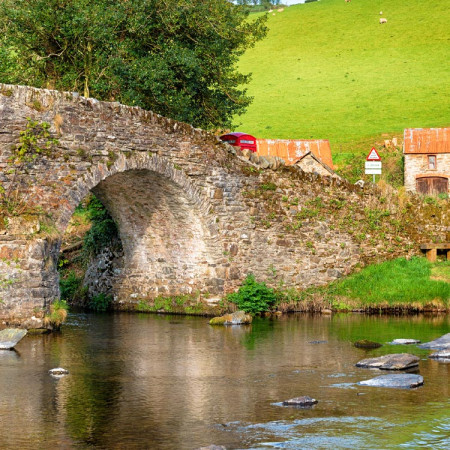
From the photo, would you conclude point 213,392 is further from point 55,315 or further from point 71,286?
point 71,286

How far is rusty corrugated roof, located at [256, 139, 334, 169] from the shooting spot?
45125 millimetres

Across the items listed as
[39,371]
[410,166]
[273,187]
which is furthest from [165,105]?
[410,166]

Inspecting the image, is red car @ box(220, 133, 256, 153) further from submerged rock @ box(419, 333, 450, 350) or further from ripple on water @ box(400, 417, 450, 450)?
ripple on water @ box(400, 417, 450, 450)

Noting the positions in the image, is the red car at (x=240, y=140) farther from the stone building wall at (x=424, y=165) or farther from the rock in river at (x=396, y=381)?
the stone building wall at (x=424, y=165)

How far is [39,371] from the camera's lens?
13484 millimetres

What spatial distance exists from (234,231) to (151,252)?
2347mm

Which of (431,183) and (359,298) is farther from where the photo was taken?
(431,183)

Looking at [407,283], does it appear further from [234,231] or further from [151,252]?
[151,252]

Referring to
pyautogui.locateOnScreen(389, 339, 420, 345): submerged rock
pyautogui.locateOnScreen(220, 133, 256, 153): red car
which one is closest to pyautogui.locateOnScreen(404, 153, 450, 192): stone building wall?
pyautogui.locateOnScreen(220, 133, 256, 153): red car

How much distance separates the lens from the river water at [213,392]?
9.55m

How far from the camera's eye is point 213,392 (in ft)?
39.8

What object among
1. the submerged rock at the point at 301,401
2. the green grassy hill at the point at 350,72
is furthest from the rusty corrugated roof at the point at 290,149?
the submerged rock at the point at 301,401

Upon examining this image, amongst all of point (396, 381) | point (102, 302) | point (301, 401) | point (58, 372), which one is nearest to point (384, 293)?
point (102, 302)

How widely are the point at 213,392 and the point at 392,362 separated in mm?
3287
